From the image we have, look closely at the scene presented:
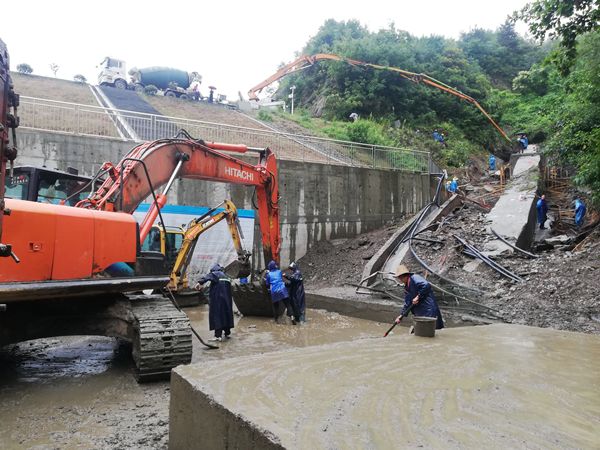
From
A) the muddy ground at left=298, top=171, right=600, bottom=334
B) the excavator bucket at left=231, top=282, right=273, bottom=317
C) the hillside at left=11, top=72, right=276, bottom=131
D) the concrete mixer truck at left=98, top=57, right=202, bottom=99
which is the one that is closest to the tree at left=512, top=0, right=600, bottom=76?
the muddy ground at left=298, top=171, right=600, bottom=334

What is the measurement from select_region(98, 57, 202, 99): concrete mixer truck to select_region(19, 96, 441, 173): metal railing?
14.8 meters

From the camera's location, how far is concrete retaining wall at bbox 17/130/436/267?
12000 millimetres

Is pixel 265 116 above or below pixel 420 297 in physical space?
above

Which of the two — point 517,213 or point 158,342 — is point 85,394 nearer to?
point 158,342

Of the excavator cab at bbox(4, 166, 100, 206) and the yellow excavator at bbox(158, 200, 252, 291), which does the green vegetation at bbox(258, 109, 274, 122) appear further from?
the excavator cab at bbox(4, 166, 100, 206)

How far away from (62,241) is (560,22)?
9623 mm

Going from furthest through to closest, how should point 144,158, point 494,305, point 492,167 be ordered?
point 492,167 → point 494,305 → point 144,158

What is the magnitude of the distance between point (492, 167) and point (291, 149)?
15.6 m

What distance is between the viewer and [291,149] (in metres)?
16.4

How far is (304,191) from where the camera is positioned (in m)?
15.7

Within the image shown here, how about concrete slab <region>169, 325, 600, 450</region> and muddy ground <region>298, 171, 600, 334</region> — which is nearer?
concrete slab <region>169, 325, 600, 450</region>

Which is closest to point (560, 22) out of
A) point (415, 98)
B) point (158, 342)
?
point (158, 342)

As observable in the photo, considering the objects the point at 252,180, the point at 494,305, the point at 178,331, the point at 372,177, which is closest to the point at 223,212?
the point at 252,180

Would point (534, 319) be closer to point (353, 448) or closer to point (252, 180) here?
point (252, 180)
